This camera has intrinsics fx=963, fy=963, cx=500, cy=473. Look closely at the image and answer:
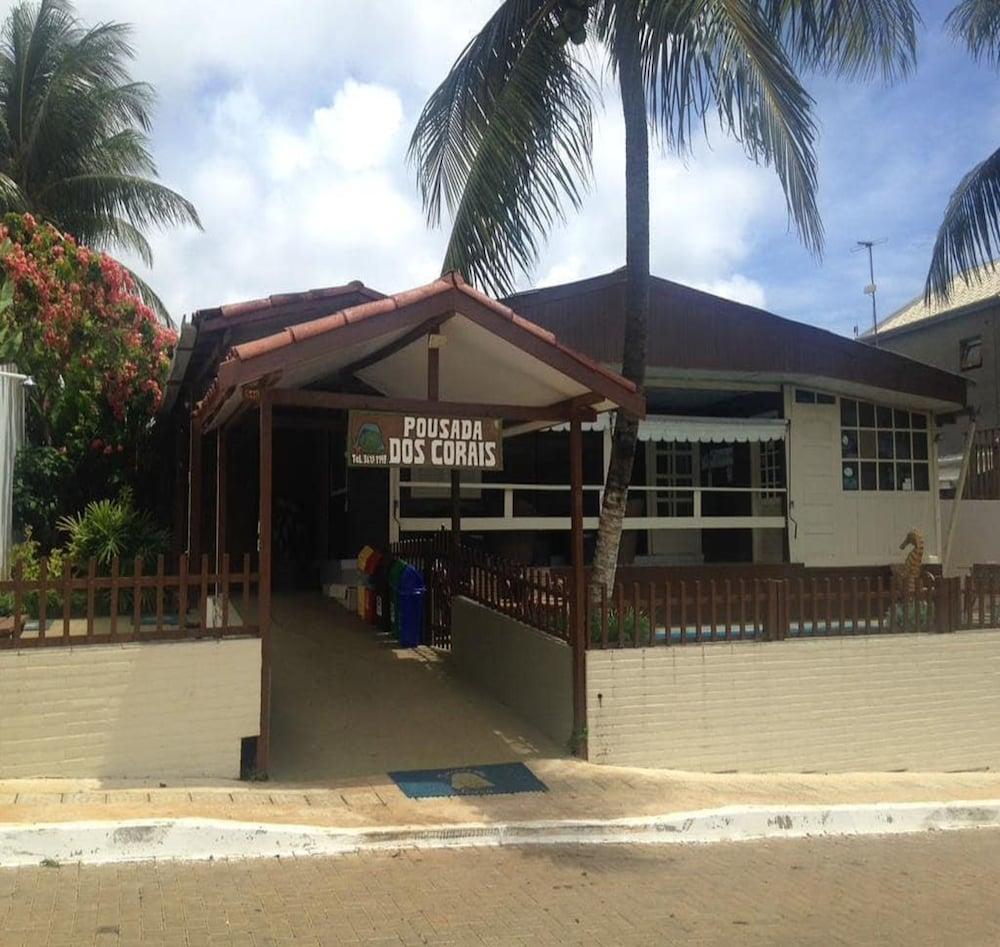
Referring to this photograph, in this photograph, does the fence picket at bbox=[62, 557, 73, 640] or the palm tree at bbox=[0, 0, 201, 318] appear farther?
the palm tree at bbox=[0, 0, 201, 318]

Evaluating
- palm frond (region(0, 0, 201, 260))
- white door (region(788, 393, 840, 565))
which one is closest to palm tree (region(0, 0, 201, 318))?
palm frond (region(0, 0, 201, 260))

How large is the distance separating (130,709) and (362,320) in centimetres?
309

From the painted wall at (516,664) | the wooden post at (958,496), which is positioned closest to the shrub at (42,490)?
the painted wall at (516,664)

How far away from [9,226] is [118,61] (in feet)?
22.6

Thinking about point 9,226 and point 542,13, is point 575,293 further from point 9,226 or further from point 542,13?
point 9,226

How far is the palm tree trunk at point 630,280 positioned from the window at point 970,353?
15.8 metres

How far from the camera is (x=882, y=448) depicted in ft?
47.5

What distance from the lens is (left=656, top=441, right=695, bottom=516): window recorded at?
14633 millimetres

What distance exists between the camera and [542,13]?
8.64 meters

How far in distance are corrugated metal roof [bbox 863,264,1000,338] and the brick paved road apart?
16946mm

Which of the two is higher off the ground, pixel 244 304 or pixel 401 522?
pixel 244 304

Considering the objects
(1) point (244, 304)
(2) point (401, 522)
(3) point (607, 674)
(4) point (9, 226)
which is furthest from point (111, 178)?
(3) point (607, 674)

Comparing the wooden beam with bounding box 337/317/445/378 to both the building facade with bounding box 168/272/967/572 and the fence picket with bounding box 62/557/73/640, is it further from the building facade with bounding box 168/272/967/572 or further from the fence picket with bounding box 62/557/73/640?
the fence picket with bounding box 62/557/73/640

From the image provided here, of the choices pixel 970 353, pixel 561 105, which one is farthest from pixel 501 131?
pixel 970 353
